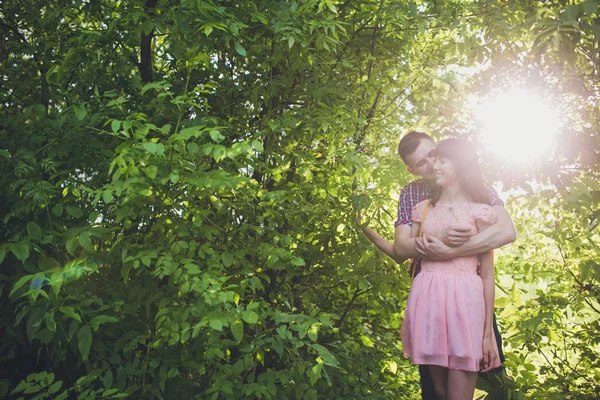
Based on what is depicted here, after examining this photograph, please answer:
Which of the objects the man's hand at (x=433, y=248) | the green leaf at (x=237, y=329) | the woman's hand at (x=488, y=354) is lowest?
the woman's hand at (x=488, y=354)

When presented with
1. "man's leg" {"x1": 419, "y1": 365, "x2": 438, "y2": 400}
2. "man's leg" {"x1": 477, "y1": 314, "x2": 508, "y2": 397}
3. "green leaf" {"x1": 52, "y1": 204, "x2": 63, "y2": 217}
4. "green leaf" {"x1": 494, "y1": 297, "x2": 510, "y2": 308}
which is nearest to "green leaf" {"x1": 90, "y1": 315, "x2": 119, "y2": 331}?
"green leaf" {"x1": 52, "y1": 204, "x2": 63, "y2": 217}

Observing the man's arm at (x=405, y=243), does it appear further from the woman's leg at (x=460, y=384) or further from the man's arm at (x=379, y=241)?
the woman's leg at (x=460, y=384)

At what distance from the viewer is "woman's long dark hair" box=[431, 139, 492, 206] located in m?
2.49

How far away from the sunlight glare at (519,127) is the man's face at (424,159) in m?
0.71

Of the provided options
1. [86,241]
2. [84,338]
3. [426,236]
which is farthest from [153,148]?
[426,236]

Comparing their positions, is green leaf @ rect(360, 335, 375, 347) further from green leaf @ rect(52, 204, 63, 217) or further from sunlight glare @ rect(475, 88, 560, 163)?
green leaf @ rect(52, 204, 63, 217)

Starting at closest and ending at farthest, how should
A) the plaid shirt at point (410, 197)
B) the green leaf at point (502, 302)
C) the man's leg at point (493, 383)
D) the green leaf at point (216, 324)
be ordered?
the green leaf at point (216, 324) < the plaid shirt at point (410, 197) < the man's leg at point (493, 383) < the green leaf at point (502, 302)

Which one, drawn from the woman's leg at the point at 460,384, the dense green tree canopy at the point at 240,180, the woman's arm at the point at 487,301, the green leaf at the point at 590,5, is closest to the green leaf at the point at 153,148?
the dense green tree canopy at the point at 240,180

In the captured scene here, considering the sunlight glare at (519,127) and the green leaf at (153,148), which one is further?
the sunlight glare at (519,127)

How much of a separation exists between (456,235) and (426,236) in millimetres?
134

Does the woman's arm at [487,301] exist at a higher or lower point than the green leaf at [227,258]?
lower

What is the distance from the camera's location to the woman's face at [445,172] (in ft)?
8.27

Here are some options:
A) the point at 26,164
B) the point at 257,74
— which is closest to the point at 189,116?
the point at 257,74

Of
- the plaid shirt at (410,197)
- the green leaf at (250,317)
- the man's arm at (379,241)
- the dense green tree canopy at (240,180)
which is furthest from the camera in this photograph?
the man's arm at (379,241)
